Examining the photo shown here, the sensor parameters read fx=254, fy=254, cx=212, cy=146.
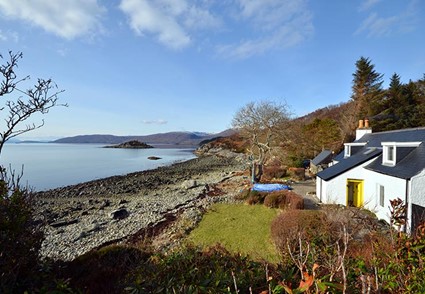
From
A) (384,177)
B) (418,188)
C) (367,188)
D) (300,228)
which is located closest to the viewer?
(300,228)

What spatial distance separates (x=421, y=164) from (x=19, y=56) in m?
14.3

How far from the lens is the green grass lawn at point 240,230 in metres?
9.70

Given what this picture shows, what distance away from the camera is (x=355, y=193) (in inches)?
629

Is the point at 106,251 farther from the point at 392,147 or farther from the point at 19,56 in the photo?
the point at 392,147

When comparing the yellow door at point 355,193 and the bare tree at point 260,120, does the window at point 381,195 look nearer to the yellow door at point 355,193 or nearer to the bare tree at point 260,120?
the yellow door at point 355,193

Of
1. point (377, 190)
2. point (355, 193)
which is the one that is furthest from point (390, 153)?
point (355, 193)

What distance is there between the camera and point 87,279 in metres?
4.53

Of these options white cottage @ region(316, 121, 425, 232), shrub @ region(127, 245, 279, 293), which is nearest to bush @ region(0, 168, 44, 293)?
shrub @ region(127, 245, 279, 293)

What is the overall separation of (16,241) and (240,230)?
30.9 feet

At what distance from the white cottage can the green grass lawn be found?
4802mm

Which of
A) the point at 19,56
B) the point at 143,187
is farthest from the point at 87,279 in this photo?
the point at 143,187

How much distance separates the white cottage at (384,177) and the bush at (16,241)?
11.8m

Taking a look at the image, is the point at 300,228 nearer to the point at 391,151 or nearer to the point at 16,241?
the point at 16,241

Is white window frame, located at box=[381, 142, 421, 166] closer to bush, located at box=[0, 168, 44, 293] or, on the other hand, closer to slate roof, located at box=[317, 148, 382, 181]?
slate roof, located at box=[317, 148, 382, 181]
